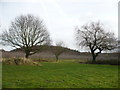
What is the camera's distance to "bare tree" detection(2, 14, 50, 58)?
33.0 m

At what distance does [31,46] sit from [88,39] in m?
13.2

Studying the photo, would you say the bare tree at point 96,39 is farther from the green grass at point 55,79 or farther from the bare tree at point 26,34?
the green grass at point 55,79

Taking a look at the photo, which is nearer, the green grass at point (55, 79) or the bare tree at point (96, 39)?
the green grass at point (55, 79)

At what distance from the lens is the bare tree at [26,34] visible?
1299 inches

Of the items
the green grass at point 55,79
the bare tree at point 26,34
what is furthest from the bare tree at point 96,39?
the green grass at point 55,79

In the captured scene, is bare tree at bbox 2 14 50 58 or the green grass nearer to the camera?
the green grass

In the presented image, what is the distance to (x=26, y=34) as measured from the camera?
33.4 metres

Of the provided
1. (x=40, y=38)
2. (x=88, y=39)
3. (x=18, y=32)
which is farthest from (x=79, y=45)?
(x=18, y=32)

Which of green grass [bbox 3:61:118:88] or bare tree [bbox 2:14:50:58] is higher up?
bare tree [bbox 2:14:50:58]

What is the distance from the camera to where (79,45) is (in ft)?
130

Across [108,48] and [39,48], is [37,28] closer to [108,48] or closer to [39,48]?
[39,48]

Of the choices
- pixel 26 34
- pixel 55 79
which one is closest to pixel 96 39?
pixel 26 34

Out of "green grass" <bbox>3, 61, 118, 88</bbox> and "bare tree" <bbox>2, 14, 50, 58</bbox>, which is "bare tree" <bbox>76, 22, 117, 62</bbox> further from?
"green grass" <bbox>3, 61, 118, 88</bbox>

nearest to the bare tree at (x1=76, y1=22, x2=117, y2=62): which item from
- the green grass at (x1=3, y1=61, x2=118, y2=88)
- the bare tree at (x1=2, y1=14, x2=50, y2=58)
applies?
the bare tree at (x1=2, y1=14, x2=50, y2=58)
